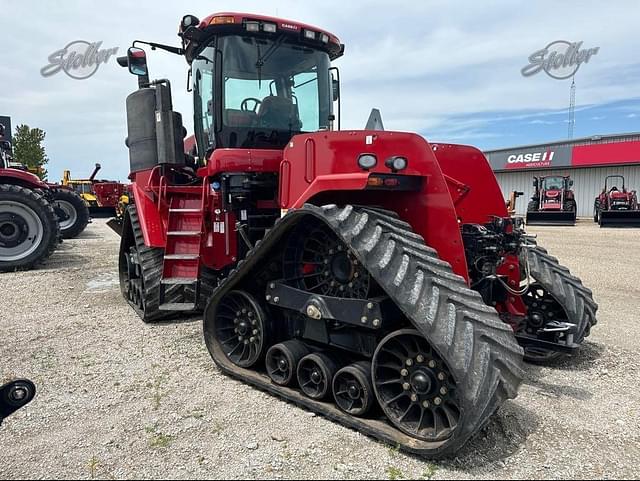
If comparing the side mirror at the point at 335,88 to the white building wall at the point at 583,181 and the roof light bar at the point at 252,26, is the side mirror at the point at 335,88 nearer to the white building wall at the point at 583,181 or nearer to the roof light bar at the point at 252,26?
the roof light bar at the point at 252,26

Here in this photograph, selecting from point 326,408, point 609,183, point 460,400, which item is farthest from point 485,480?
point 609,183

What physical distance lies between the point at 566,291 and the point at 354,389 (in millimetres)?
2336

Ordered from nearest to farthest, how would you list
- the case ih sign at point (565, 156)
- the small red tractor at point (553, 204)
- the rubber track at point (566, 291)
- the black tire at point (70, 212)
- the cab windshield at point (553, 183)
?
Answer: the rubber track at point (566, 291)
the black tire at point (70, 212)
the small red tractor at point (553, 204)
the cab windshield at point (553, 183)
the case ih sign at point (565, 156)

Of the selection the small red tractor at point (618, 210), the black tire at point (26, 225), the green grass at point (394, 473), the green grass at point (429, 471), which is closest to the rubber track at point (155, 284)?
the green grass at point (394, 473)

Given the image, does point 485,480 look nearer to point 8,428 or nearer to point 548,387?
point 548,387

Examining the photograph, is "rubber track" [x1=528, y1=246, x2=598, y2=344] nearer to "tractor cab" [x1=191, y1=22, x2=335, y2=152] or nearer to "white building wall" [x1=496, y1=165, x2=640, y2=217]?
"tractor cab" [x1=191, y1=22, x2=335, y2=152]

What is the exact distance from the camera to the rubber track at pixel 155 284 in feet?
16.6

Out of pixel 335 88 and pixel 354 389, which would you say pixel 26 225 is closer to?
pixel 335 88

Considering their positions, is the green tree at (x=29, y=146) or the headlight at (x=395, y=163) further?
the green tree at (x=29, y=146)

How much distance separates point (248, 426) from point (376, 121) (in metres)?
2.55

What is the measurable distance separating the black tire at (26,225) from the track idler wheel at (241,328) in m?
6.60

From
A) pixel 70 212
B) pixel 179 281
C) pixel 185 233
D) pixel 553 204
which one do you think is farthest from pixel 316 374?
pixel 553 204

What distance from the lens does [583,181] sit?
28.5 meters

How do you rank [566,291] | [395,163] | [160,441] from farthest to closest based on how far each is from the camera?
[566,291] → [395,163] → [160,441]
